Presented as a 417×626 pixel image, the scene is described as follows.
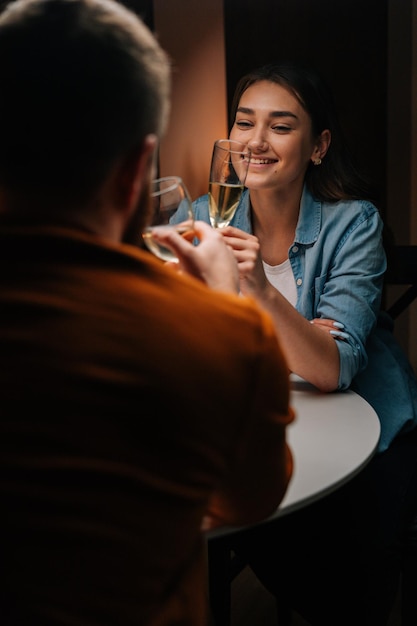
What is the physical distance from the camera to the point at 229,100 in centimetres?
300

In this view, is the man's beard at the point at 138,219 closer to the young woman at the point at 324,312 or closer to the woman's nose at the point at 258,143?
the young woman at the point at 324,312

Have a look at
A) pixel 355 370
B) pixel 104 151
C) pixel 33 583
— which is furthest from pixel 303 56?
pixel 33 583

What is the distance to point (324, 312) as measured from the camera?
1.69m

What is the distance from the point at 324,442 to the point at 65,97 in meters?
0.78

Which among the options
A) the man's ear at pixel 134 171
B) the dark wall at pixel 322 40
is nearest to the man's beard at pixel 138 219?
the man's ear at pixel 134 171

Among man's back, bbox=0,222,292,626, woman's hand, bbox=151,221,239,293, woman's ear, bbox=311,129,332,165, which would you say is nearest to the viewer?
man's back, bbox=0,222,292,626

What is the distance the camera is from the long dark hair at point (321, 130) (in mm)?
1906

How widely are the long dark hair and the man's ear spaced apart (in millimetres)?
1274

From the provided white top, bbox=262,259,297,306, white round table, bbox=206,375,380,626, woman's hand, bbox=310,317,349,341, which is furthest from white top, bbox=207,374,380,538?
white top, bbox=262,259,297,306

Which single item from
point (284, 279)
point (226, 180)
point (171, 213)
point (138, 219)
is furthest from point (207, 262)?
point (284, 279)

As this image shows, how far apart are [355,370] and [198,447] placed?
999 mm

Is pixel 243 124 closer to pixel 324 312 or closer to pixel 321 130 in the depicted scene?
pixel 321 130

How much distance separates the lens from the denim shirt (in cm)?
168

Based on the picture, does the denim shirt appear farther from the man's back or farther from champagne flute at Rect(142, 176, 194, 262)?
the man's back
